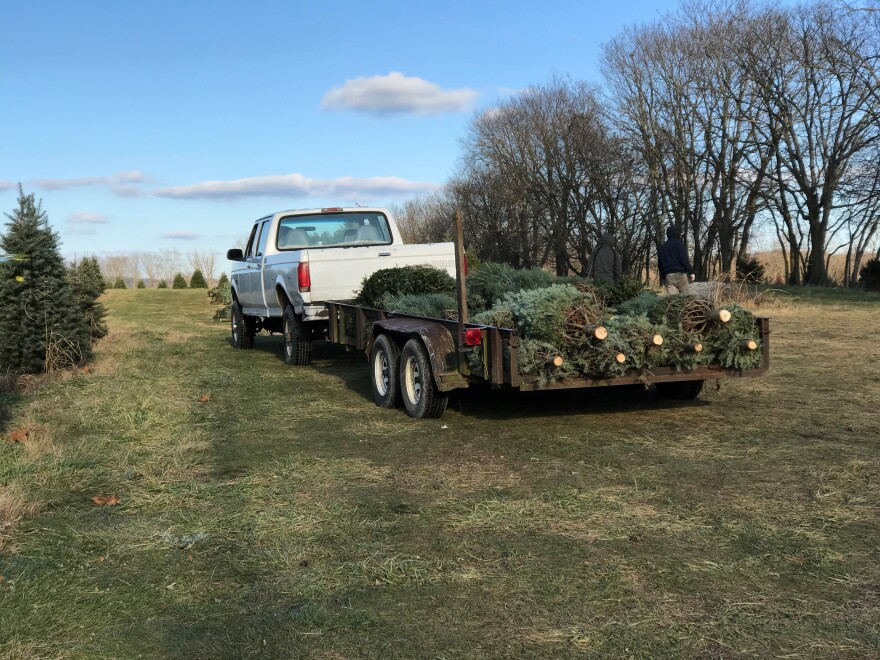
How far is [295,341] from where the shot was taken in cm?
1151

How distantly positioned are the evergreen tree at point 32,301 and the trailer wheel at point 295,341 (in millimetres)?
2779

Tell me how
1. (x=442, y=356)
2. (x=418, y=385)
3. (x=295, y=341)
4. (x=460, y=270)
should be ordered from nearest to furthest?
(x=460, y=270), (x=442, y=356), (x=418, y=385), (x=295, y=341)

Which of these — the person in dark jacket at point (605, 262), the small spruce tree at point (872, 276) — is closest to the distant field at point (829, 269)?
the small spruce tree at point (872, 276)

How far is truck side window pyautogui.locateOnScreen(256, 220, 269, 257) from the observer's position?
1233 cm

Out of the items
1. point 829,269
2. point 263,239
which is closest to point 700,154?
point 829,269

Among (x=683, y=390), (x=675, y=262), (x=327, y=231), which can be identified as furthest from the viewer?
(x=675, y=262)

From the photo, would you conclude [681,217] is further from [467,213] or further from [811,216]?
[467,213]

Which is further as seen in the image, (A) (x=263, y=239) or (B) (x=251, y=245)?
(B) (x=251, y=245)

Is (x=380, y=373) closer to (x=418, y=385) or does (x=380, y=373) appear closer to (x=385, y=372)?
(x=385, y=372)

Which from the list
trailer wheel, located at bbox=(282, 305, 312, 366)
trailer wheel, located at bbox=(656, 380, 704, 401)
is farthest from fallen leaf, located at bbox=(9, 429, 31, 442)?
trailer wheel, located at bbox=(656, 380, 704, 401)

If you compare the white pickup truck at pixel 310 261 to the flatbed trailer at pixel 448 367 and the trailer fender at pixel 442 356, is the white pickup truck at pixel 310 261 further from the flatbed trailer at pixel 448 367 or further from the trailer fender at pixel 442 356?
the trailer fender at pixel 442 356

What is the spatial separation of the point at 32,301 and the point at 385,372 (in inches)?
209

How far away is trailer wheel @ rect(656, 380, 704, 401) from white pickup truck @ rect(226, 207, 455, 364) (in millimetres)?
3666

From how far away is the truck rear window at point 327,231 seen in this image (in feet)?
39.9
